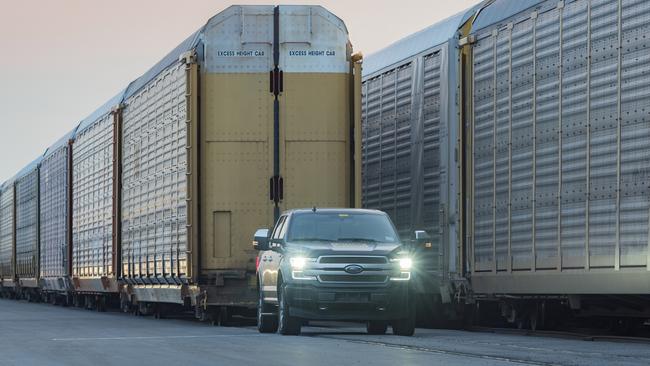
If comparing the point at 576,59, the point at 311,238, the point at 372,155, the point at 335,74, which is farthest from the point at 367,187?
the point at 576,59

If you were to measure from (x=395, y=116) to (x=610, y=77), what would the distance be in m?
8.38

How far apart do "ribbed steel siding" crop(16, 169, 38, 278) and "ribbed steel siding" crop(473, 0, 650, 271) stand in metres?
30.3

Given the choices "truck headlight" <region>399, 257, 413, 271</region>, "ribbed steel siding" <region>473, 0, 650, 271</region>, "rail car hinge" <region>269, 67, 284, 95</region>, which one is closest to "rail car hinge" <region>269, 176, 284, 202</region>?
"rail car hinge" <region>269, 67, 284, 95</region>

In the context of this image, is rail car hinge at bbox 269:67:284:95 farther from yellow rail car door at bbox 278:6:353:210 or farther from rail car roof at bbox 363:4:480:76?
rail car roof at bbox 363:4:480:76

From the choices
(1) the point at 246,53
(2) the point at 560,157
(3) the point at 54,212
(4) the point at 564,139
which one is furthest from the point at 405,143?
Answer: (3) the point at 54,212

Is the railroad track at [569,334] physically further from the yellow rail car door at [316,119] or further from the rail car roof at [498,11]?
the rail car roof at [498,11]

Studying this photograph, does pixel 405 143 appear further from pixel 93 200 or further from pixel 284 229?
pixel 93 200

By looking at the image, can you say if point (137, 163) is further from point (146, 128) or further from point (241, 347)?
point (241, 347)

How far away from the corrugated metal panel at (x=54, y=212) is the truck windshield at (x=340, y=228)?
20.5 m

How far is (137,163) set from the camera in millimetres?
29484

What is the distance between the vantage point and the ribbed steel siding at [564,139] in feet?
54.2

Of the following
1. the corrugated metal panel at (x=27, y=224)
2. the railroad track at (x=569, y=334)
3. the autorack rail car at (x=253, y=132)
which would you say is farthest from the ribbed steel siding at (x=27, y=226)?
the railroad track at (x=569, y=334)

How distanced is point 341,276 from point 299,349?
343 cm

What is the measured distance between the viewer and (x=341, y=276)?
64.3ft
